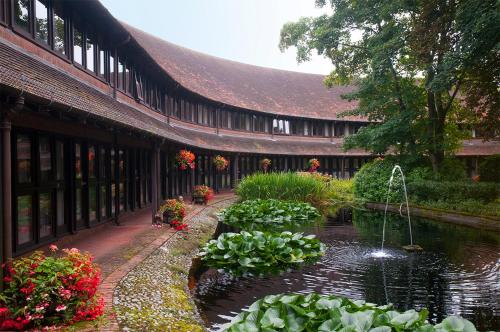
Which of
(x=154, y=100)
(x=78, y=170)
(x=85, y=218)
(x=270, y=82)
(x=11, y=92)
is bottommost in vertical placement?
(x=85, y=218)

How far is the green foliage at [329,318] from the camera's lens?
5.43 metres

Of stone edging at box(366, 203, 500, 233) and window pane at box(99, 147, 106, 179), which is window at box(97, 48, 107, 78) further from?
stone edging at box(366, 203, 500, 233)

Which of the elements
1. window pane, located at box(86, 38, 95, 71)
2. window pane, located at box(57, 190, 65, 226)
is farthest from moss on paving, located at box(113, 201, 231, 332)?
window pane, located at box(86, 38, 95, 71)

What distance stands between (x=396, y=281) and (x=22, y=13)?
9.34 metres

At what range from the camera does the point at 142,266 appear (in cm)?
859

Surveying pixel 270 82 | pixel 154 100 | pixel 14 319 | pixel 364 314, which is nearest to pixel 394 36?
pixel 154 100

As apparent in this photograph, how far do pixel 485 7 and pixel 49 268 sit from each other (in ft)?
46.8

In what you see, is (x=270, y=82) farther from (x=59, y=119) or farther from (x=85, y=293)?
(x=85, y=293)

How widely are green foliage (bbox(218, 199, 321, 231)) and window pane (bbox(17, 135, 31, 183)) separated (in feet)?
31.2

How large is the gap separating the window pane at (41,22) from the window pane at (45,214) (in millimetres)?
3465

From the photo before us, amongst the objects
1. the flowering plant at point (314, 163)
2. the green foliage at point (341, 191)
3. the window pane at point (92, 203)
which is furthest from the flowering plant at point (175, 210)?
the flowering plant at point (314, 163)

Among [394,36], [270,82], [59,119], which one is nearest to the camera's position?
[59,119]

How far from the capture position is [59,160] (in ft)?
33.2

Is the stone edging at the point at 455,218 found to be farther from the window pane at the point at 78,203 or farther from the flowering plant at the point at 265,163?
the window pane at the point at 78,203
